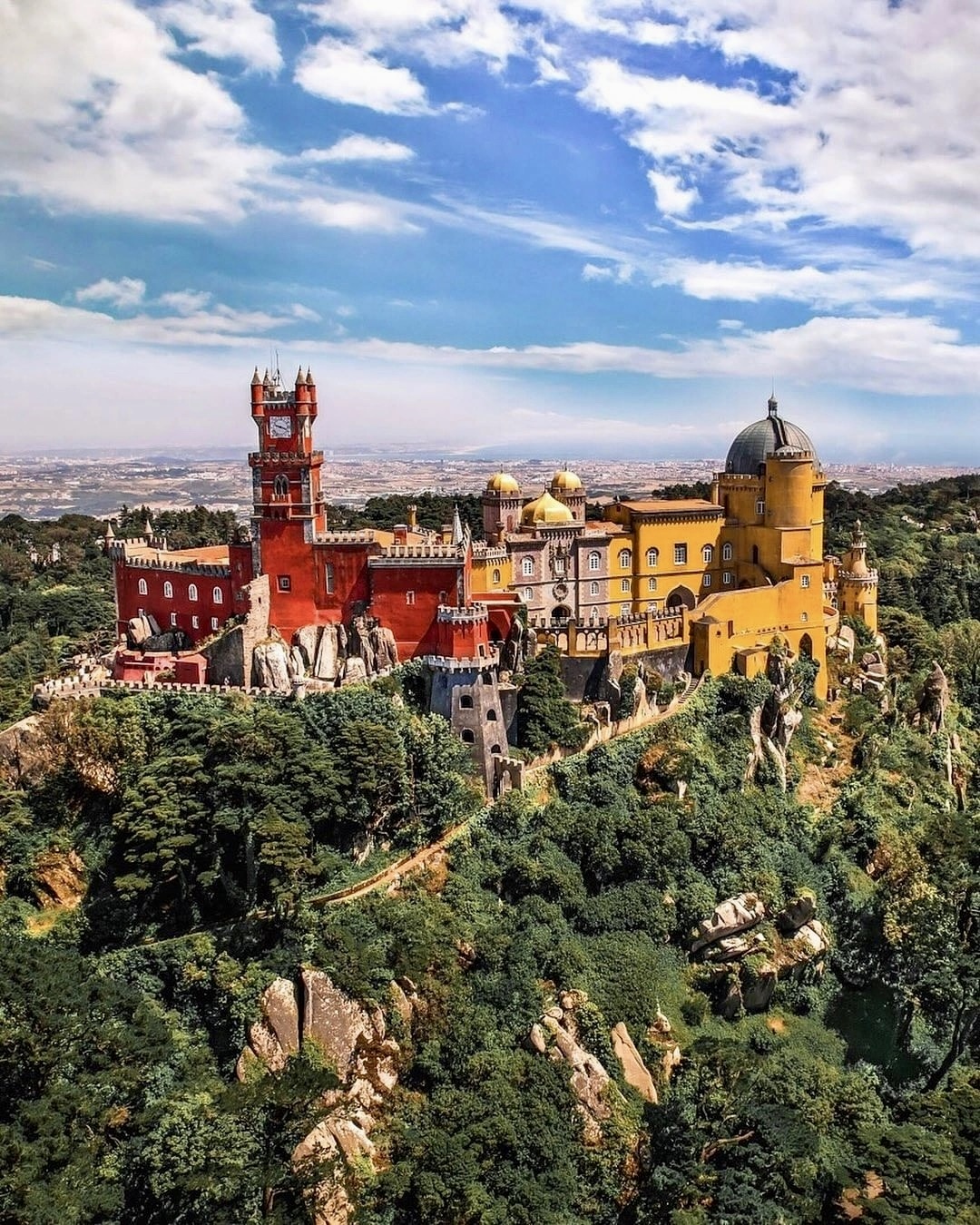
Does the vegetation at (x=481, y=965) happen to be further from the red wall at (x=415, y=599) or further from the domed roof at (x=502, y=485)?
the domed roof at (x=502, y=485)

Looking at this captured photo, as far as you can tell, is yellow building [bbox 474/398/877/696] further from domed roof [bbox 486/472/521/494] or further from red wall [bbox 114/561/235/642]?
red wall [bbox 114/561/235/642]

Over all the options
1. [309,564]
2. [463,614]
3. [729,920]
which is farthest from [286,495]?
[729,920]

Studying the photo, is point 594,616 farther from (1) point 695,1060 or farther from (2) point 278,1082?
(2) point 278,1082

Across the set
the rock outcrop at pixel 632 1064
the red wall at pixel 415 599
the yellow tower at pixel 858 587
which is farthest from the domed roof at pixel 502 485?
the rock outcrop at pixel 632 1064

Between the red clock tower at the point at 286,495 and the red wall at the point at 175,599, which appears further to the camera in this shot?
the red wall at the point at 175,599

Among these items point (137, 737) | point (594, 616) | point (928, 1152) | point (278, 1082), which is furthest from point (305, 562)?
point (928, 1152)

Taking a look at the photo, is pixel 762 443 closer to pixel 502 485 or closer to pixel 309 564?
pixel 502 485
